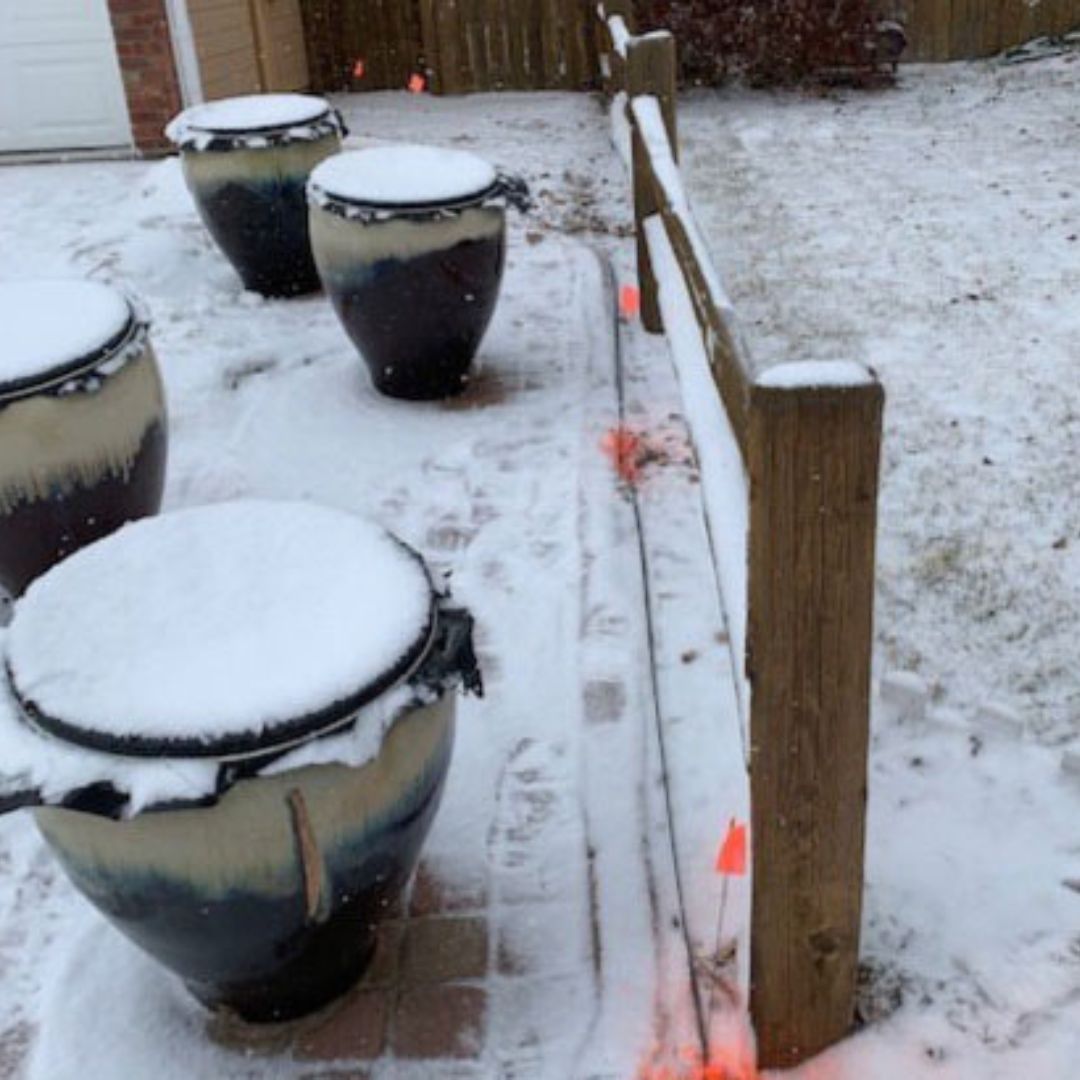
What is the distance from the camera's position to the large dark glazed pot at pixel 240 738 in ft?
7.28

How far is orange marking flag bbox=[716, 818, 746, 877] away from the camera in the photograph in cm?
298

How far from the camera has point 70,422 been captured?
386 centimetres

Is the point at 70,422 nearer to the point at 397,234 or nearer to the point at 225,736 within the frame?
the point at 397,234

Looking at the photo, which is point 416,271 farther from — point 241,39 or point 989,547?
point 241,39

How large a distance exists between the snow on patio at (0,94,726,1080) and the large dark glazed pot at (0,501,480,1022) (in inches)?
9.1

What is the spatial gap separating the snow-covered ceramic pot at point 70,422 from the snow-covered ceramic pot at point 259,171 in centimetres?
258

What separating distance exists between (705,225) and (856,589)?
6397 millimetres

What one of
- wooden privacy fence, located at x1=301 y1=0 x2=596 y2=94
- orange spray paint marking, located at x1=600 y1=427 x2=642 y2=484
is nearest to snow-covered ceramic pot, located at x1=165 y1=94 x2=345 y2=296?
orange spray paint marking, located at x1=600 y1=427 x2=642 y2=484

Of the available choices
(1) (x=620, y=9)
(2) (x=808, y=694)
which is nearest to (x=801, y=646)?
(2) (x=808, y=694)

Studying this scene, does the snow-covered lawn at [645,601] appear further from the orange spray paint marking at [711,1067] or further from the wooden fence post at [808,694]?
the wooden fence post at [808,694]

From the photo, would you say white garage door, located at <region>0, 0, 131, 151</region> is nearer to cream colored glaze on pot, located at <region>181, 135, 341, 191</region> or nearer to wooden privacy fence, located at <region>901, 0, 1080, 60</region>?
cream colored glaze on pot, located at <region>181, 135, 341, 191</region>

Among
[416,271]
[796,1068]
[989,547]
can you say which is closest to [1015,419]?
[989,547]

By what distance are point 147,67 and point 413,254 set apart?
6.29 m

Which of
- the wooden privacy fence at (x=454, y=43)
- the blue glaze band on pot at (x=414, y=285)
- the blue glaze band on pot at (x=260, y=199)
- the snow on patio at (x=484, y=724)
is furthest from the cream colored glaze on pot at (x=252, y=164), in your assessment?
the wooden privacy fence at (x=454, y=43)
